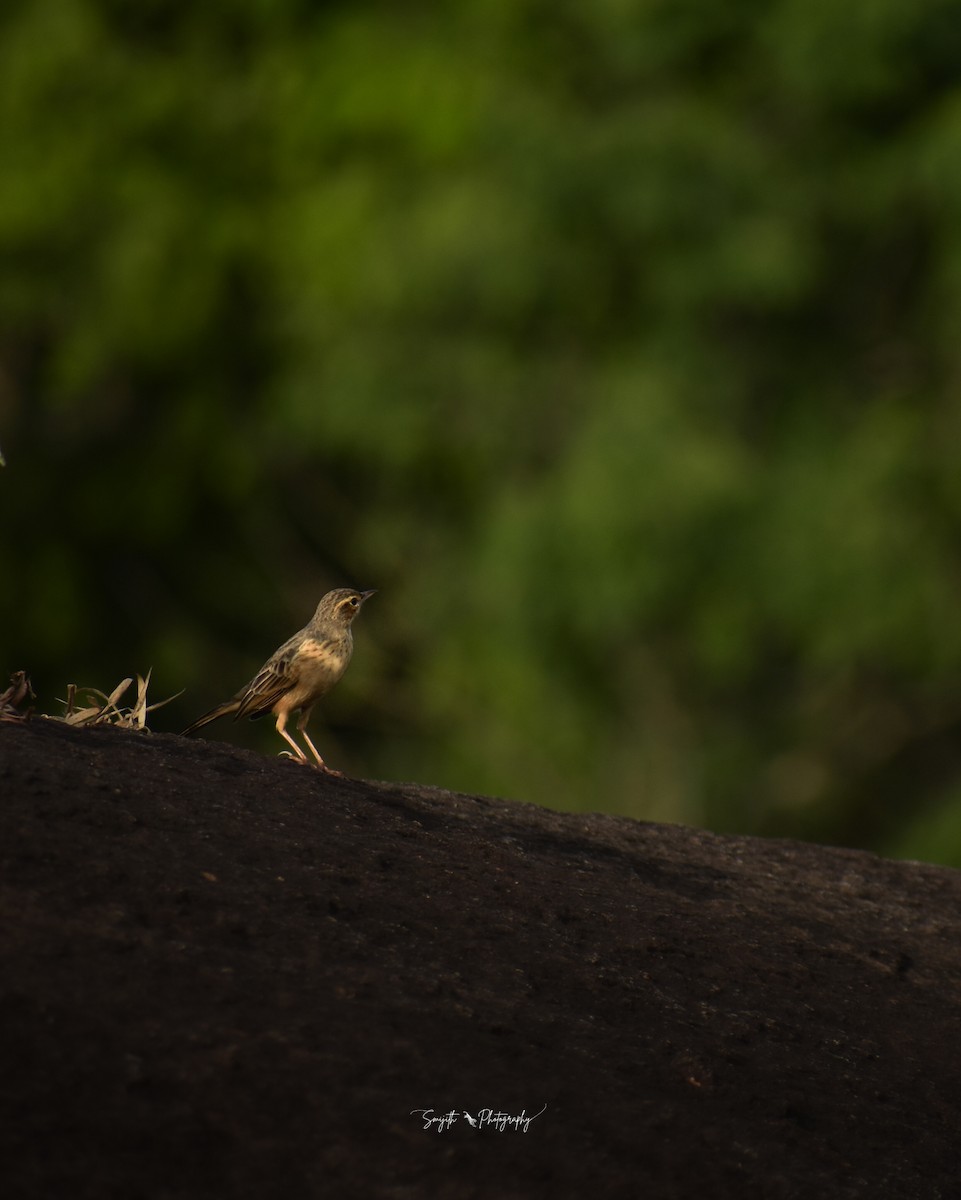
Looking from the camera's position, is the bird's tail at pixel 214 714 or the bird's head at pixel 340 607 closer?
the bird's tail at pixel 214 714

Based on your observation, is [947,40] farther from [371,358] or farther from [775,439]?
[371,358]

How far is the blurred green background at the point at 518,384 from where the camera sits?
1797cm

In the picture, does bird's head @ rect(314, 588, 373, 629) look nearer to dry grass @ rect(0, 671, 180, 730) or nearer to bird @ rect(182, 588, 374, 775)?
bird @ rect(182, 588, 374, 775)

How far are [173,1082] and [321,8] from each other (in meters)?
23.4

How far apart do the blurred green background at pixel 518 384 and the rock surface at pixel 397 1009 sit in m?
12.2

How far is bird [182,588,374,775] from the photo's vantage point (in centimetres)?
593

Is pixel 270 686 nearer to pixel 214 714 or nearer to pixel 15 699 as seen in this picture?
pixel 214 714

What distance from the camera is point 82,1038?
11.3 ft

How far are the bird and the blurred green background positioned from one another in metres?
11.2

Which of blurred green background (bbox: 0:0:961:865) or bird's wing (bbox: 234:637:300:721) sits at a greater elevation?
blurred green background (bbox: 0:0:961:865)

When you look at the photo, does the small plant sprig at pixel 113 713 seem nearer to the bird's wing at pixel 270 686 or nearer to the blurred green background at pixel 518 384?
the bird's wing at pixel 270 686

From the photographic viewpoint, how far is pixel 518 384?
19891 mm

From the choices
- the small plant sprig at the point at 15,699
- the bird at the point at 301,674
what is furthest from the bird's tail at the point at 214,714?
the small plant sprig at the point at 15,699

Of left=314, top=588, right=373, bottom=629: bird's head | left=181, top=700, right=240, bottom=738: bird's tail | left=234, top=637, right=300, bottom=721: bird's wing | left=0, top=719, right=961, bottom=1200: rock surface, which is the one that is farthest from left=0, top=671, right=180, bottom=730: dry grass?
left=314, top=588, right=373, bottom=629: bird's head
